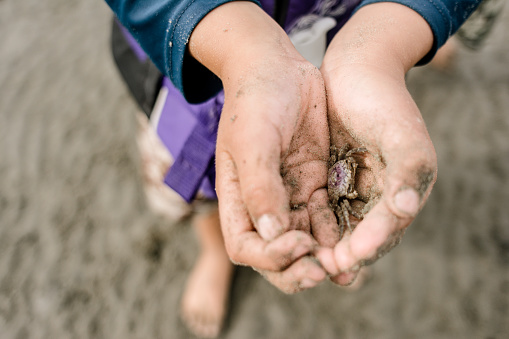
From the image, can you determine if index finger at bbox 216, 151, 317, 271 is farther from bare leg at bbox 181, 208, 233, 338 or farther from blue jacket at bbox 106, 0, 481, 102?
bare leg at bbox 181, 208, 233, 338

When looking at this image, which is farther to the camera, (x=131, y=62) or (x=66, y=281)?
(x=66, y=281)

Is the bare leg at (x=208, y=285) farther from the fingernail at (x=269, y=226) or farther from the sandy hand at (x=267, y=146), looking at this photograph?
the fingernail at (x=269, y=226)

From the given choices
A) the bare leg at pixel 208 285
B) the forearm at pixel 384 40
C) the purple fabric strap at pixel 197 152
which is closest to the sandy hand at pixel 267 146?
the forearm at pixel 384 40

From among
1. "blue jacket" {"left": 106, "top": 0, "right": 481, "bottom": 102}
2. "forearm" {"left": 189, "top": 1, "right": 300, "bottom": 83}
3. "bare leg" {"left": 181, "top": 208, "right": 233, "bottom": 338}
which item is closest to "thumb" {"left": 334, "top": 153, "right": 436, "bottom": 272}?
"forearm" {"left": 189, "top": 1, "right": 300, "bottom": 83}

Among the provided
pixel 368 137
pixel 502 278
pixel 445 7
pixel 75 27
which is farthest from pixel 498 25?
pixel 75 27

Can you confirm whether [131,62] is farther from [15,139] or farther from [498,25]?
[498,25]

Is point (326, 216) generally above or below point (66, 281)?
above

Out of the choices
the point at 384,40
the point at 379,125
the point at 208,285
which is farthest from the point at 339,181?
the point at 208,285
